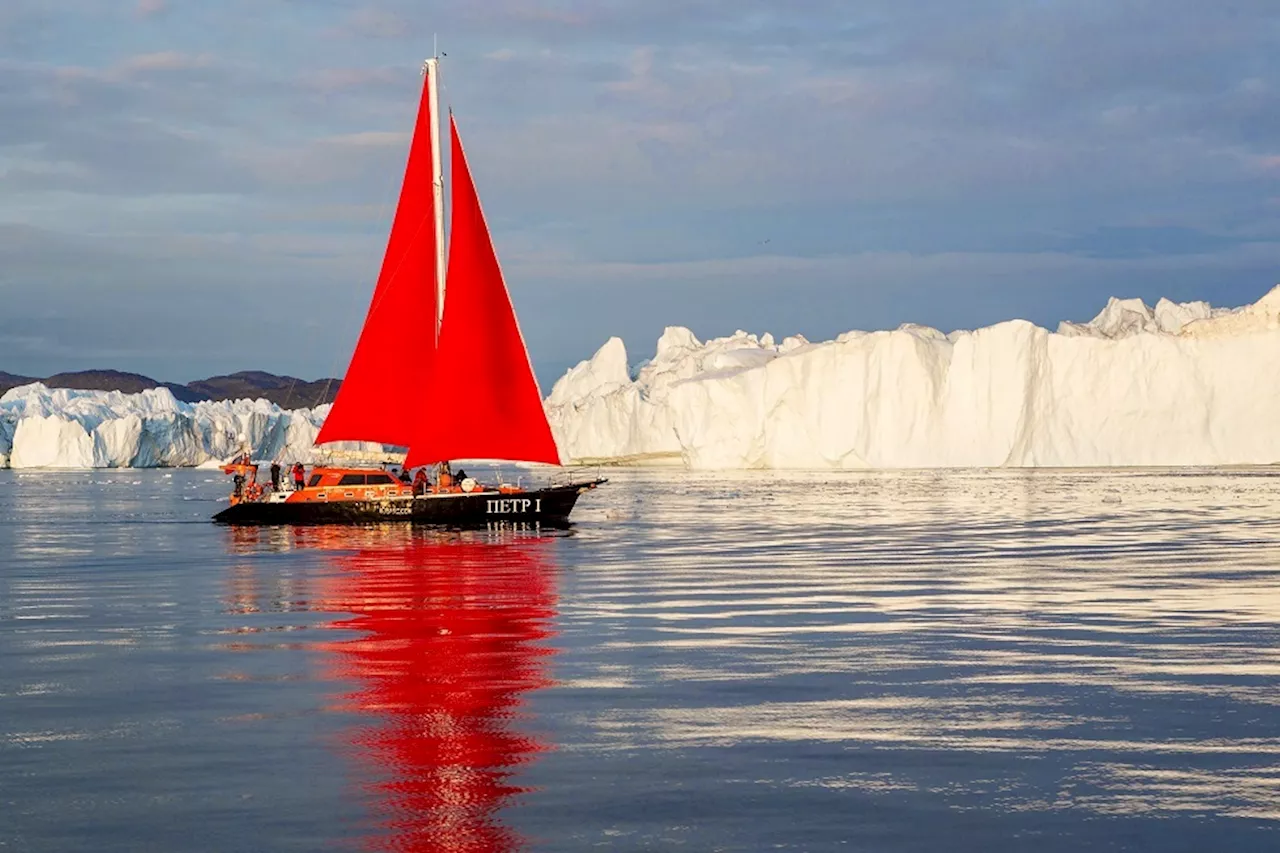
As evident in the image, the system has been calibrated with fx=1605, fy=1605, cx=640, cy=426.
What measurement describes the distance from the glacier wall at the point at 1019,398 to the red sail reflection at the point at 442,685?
6051 cm

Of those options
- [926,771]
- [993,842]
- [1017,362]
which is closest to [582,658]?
[926,771]

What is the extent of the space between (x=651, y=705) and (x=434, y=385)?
25813 mm

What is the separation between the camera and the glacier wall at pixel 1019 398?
253 feet

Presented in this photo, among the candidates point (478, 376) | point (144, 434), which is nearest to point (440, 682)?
point (478, 376)

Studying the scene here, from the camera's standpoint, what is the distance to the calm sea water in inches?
275

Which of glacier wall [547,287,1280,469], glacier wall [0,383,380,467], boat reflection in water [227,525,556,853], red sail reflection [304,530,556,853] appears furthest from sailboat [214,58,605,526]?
glacier wall [0,383,380,467]

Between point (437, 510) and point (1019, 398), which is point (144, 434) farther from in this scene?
point (437, 510)

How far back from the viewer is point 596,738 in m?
8.87

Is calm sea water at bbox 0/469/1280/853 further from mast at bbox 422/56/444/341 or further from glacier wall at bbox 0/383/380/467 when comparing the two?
glacier wall at bbox 0/383/380/467

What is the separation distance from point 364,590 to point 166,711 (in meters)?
8.83

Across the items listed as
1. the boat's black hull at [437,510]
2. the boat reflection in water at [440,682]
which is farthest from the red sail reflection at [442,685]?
the boat's black hull at [437,510]

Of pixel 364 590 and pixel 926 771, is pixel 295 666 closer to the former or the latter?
pixel 926 771

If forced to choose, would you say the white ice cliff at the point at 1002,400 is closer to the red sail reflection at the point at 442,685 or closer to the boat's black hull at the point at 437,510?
the boat's black hull at the point at 437,510

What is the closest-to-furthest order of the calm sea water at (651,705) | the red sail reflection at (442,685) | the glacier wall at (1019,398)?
the calm sea water at (651,705) → the red sail reflection at (442,685) → the glacier wall at (1019,398)
